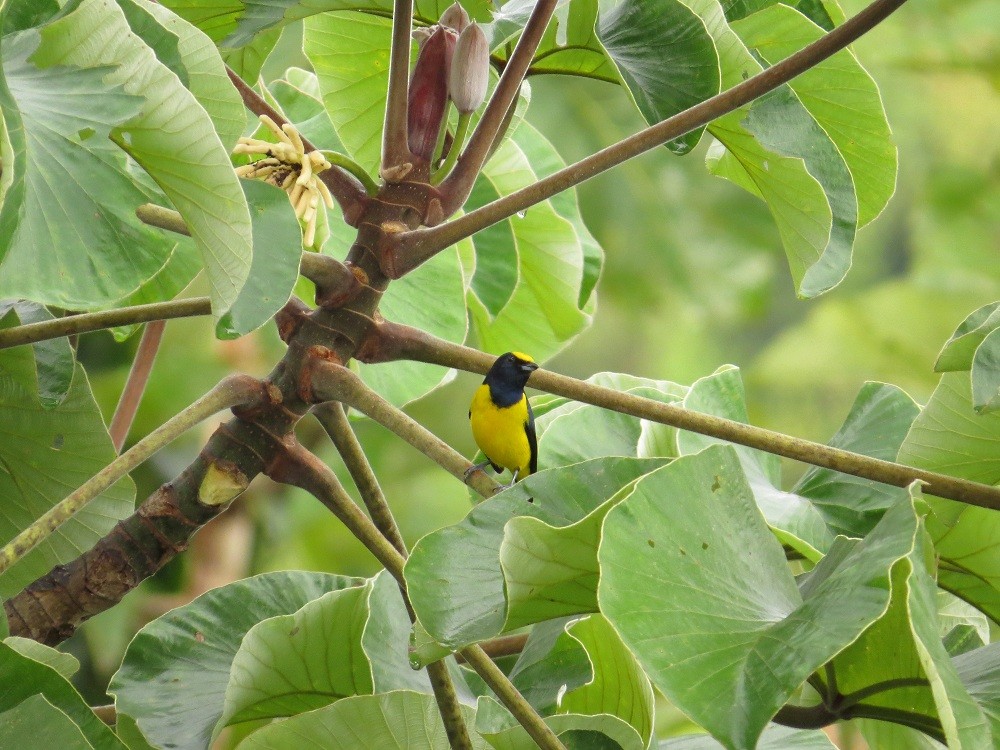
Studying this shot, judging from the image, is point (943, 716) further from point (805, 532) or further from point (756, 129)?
point (756, 129)

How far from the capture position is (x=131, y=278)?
583mm

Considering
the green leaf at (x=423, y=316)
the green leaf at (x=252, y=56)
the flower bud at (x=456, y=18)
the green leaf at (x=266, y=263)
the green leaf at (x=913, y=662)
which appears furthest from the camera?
the green leaf at (x=423, y=316)

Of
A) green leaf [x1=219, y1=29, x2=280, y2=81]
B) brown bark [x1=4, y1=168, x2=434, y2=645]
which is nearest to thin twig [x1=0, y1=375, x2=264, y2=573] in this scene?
brown bark [x1=4, y1=168, x2=434, y2=645]

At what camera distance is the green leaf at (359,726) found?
0.65 metres

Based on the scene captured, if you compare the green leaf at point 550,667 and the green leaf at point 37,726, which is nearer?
the green leaf at point 37,726

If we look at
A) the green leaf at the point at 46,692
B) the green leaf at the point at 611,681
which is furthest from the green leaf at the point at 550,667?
the green leaf at the point at 46,692

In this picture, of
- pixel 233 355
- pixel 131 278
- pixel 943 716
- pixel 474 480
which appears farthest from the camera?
pixel 233 355

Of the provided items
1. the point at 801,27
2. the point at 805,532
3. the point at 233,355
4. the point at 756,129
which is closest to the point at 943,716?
the point at 805,532

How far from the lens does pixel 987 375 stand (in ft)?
1.95

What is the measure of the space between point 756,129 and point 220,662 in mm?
532

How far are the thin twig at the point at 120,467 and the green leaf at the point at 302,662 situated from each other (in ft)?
0.44

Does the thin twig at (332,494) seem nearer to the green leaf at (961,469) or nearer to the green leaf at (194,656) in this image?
the green leaf at (194,656)

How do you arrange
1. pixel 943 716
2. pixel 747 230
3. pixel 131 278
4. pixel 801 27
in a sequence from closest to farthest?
1. pixel 943 716
2. pixel 131 278
3. pixel 801 27
4. pixel 747 230

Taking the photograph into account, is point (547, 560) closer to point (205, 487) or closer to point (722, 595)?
point (722, 595)
